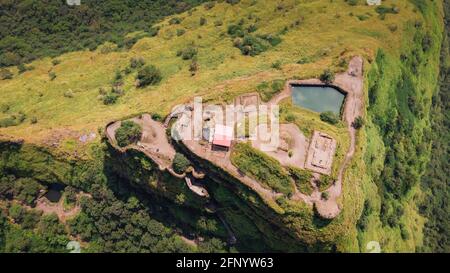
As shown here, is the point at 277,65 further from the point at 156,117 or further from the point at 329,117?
the point at 156,117

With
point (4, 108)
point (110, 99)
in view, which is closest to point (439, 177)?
point (110, 99)

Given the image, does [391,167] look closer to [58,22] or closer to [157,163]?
[157,163]

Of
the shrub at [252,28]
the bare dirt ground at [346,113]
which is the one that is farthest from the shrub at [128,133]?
the shrub at [252,28]

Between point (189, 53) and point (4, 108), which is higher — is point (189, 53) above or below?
above

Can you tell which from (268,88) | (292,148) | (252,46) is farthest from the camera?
(252,46)

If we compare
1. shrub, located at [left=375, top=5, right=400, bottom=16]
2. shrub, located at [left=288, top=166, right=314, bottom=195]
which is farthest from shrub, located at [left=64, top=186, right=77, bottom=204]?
shrub, located at [left=375, top=5, right=400, bottom=16]

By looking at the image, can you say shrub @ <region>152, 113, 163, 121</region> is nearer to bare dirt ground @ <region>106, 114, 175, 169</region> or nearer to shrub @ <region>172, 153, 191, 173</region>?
bare dirt ground @ <region>106, 114, 175, 169</region>

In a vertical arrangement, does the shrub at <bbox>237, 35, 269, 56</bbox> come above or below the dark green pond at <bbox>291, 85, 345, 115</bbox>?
above
